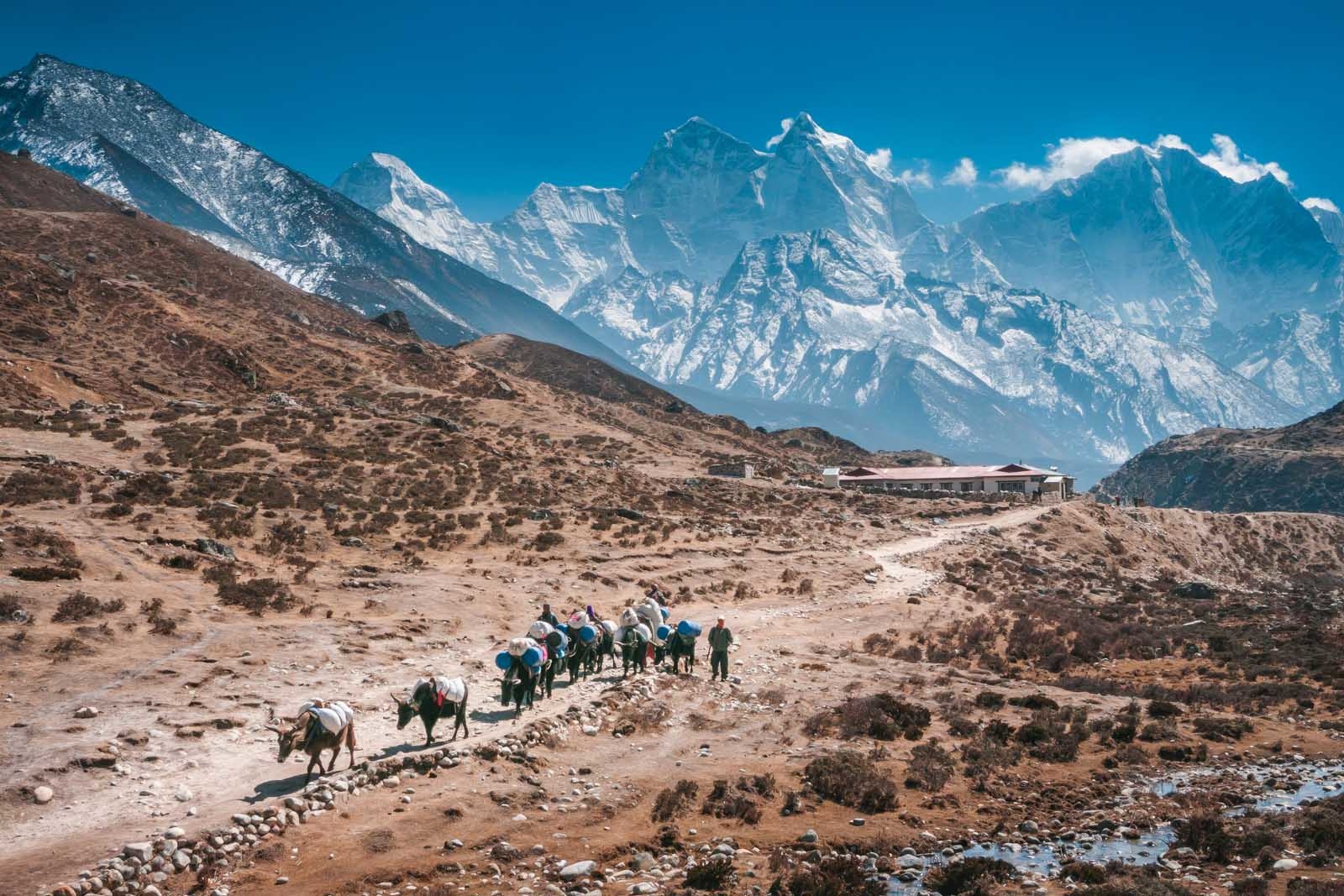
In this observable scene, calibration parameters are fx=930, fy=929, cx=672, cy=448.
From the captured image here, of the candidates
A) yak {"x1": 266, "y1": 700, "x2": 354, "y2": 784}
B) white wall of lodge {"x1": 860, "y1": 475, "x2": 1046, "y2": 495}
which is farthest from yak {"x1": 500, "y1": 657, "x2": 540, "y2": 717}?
white wall of lodge {"x1": 860, "y1": 475, "x2": 1046, "y2": 495}

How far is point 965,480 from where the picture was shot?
4392 inches

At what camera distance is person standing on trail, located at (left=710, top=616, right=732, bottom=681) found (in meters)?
27.9

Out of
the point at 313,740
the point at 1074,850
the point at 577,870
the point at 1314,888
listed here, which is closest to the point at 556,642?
the point at 313,740

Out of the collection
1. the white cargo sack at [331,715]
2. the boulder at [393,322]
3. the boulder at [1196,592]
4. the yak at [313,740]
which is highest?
the boulder at [393,322]

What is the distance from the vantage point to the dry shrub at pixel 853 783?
1961 centimetres

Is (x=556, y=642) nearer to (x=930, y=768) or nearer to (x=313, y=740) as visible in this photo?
(x=313, y=740)

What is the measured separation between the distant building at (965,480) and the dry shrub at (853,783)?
87.1 m

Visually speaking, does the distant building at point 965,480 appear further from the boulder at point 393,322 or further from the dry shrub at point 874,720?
the boulder at point 393,322

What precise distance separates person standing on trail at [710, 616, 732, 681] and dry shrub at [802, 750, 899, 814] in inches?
259

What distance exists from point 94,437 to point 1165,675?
54768 mm

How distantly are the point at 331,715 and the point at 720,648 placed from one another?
13.6 metres

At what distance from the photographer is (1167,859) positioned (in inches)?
668

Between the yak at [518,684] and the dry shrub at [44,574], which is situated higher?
the dry shrub at [44,574]

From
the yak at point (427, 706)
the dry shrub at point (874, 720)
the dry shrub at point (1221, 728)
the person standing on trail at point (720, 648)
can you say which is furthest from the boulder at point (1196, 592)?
the yak at point (427, 706)
